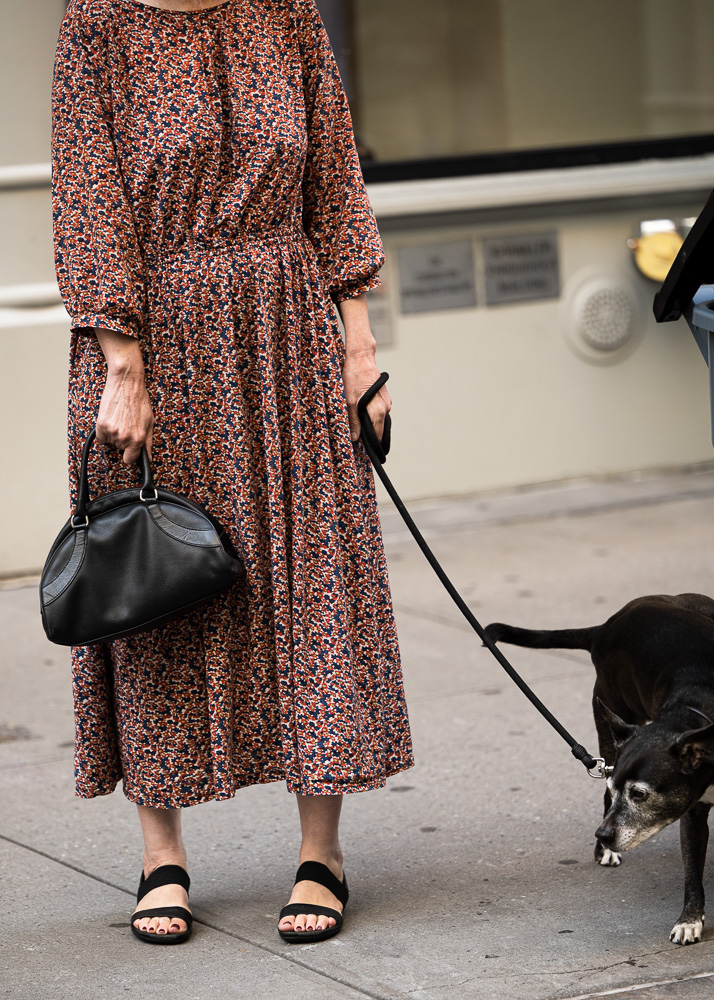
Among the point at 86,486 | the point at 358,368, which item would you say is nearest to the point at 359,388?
the point at 358,368

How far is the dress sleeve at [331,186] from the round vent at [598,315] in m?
4.72

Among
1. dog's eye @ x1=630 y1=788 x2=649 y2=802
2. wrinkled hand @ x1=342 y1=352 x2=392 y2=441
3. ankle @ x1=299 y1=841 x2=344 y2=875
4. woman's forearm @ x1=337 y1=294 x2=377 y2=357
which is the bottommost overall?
ankle @ x1=299 y1=841 x2=344 y2=875

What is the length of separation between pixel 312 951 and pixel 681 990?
2.44 feet

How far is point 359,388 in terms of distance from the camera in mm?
3086

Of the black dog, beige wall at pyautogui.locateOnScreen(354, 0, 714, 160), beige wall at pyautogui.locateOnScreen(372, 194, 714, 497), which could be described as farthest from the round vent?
the black dog

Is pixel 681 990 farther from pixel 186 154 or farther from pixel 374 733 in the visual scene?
pixel 186 154

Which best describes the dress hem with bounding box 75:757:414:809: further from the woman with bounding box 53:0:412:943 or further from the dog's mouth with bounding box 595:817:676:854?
the dog's mouth with bounding box 595:817:676:854

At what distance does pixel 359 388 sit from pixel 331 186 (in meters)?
0.44

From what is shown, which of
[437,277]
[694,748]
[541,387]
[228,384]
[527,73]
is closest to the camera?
[694,748]

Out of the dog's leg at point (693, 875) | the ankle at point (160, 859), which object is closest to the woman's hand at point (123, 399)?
the ankle at point (160, 859)

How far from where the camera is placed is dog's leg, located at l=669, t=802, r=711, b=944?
2.91m

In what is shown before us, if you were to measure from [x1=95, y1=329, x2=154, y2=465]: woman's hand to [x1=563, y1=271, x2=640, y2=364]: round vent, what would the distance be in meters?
5.13

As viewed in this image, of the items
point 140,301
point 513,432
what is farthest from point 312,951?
point 513,432

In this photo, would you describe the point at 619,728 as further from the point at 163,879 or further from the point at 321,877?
the point at 163,879
